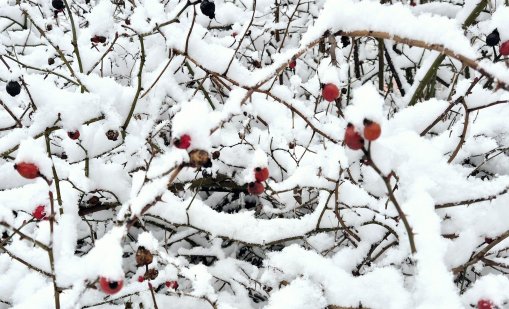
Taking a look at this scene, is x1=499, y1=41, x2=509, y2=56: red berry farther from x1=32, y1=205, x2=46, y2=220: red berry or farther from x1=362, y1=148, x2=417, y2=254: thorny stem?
x1=32, y1=205, x2=46, y2=220: red berry

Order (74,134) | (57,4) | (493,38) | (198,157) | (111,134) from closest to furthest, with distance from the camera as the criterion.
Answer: (198,157) < (493,38) < (74,134) < (111,134) < (57,4)

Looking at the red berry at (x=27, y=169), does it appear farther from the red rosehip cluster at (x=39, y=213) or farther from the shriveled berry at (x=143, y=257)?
the red rosehip cluster at (x=39, y=213)

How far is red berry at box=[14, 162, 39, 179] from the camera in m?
0.92

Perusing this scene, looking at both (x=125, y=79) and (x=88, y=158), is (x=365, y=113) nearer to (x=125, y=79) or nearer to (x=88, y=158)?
(x=88, y=158)

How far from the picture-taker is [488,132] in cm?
158

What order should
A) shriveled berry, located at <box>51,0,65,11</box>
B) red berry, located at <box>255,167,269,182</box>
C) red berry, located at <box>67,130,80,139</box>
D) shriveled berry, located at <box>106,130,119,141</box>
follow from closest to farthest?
red berry, located at <box>255,167,269,182</box>
red berry, located at <box>67,130,80,139</box>
shriveled berry, located at <box>106,130,119,141</box>
shriveled berry, located at <box>51,0,65,11</box>

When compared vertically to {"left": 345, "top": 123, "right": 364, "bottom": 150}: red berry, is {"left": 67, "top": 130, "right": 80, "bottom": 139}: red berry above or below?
above

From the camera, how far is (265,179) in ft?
4.11

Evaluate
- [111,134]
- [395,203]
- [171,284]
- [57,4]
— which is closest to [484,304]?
[395,203]

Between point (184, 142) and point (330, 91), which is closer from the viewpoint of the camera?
point (184, 142)

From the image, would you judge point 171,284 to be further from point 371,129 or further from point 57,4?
point 57,4

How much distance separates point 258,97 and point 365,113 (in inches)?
43.1

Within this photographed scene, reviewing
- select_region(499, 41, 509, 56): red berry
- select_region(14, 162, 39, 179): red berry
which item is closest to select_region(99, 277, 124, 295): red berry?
select_region(14, 162, 39, 179): red berry

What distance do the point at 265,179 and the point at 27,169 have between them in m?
0.59
